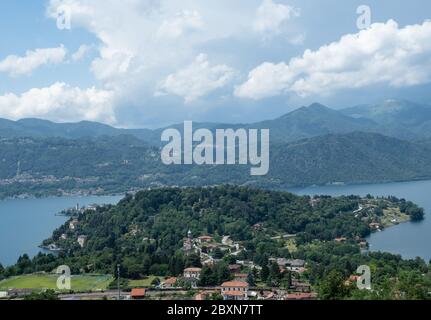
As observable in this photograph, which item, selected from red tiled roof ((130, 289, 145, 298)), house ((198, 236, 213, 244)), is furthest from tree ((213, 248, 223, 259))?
Answer: red tiled roof ((130, 289, 145, 298))

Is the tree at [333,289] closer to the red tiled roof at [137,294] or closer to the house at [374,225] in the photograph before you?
the red tiled roof at [137,294]

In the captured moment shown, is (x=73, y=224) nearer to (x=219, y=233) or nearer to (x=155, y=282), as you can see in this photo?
(x=219, y=233)

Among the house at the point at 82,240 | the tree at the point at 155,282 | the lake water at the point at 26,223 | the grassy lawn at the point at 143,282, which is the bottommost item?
the lake water at the point at 26,223

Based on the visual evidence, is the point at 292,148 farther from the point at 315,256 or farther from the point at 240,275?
the point at 240,275

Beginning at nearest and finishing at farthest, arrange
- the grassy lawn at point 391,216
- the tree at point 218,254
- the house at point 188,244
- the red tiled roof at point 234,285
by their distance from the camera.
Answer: the red tiled roof at point 234,285 < the tree at point 218,254 < the house at point 188,244 < the grassy lawn at point 391,216

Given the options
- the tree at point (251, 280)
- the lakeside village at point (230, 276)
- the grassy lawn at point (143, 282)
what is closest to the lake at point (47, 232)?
the lakeside village at point (230, 276)
